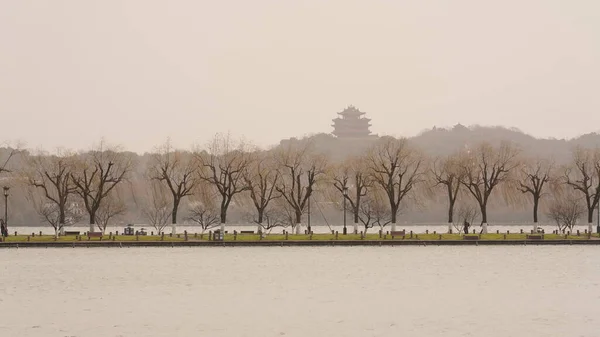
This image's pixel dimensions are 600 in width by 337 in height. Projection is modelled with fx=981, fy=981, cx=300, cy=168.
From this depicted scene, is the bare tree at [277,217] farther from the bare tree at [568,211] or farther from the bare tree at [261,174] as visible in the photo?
the bare tree at [568,211]

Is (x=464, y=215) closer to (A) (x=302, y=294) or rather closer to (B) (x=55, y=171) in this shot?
(B) (x=55, y=171)

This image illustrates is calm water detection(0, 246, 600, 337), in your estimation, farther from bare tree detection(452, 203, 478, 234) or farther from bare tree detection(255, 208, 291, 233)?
bare tree detection(452, 203, 478, 234)

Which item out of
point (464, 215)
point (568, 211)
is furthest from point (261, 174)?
point (464, 215)

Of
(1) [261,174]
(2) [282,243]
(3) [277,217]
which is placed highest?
(1) [261,174]

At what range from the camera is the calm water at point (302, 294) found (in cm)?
3322

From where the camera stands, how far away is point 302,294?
43.8 m

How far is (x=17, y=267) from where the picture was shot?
60375 millimetres

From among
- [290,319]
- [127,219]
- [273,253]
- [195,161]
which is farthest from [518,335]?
[127,219]

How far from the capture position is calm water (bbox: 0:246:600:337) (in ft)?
109

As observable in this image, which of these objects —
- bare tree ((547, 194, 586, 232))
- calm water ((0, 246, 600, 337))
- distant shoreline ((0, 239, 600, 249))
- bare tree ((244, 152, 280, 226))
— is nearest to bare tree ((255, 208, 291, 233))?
bare tree ((244, 152, 280, 226))

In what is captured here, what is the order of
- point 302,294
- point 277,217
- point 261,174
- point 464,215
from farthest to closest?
point 464,215 → point 277,217 → point 261,174 → point 302,294

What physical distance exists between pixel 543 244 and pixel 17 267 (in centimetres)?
4600

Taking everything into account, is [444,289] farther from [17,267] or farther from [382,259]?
[17,267]

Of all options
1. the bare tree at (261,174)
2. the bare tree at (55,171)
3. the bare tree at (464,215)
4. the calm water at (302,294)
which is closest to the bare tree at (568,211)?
the bare tree at (464,215)
